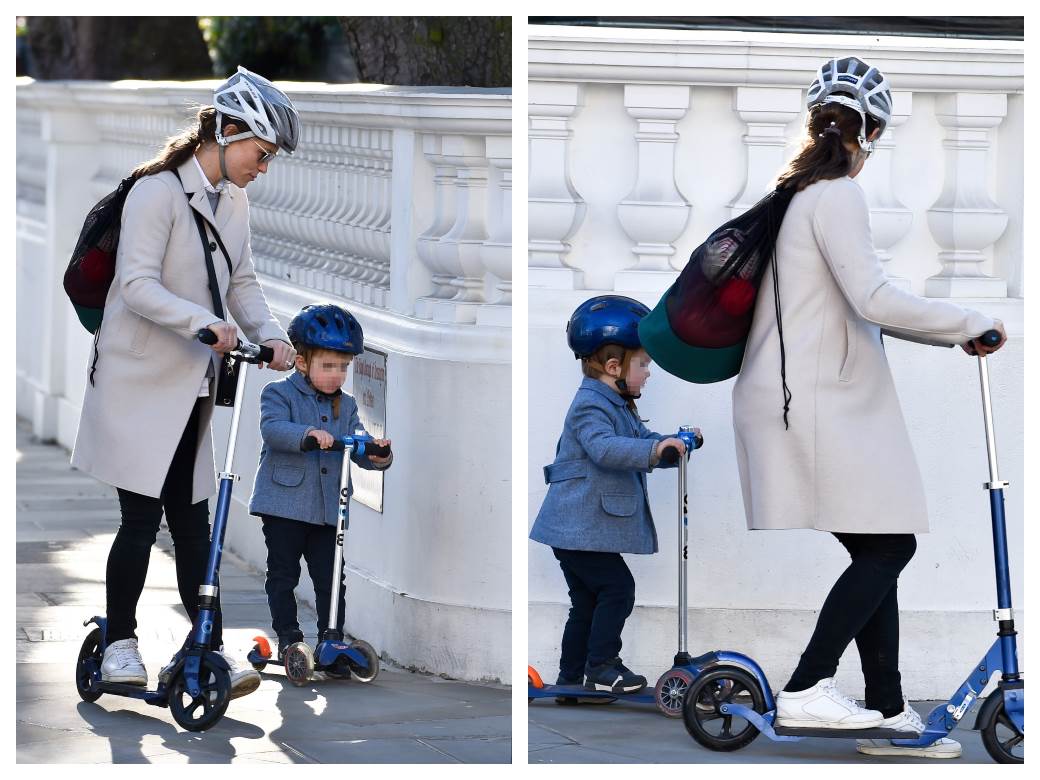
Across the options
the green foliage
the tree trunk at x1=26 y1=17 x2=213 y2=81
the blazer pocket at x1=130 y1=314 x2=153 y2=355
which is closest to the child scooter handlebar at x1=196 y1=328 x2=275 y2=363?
the blazer pocket at x1=130 y1=314 x2=153 y2=355

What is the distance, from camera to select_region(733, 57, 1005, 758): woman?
14.9 feet

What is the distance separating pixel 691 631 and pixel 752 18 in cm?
195

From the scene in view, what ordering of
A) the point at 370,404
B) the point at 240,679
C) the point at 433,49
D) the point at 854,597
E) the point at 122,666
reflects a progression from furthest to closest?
the point at 433,49 → the point at 370,404 → the point at 122,666 → the point at 240,679 → the point at 854,597

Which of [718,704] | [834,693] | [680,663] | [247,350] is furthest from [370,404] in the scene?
[834,693]

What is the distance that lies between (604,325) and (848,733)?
1.30m

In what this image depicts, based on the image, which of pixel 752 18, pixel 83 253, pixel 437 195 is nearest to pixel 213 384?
pixel 83 253

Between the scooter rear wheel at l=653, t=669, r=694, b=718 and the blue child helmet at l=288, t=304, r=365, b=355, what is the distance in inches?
53.5

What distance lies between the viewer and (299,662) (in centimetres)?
544

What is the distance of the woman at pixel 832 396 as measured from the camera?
4.53 metres

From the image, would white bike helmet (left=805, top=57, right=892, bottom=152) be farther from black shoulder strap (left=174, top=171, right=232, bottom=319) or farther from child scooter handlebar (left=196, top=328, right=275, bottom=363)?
black shoulder strap (left=174, top=171, right=232, bottom=319)

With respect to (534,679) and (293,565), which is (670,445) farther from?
(293,565)
